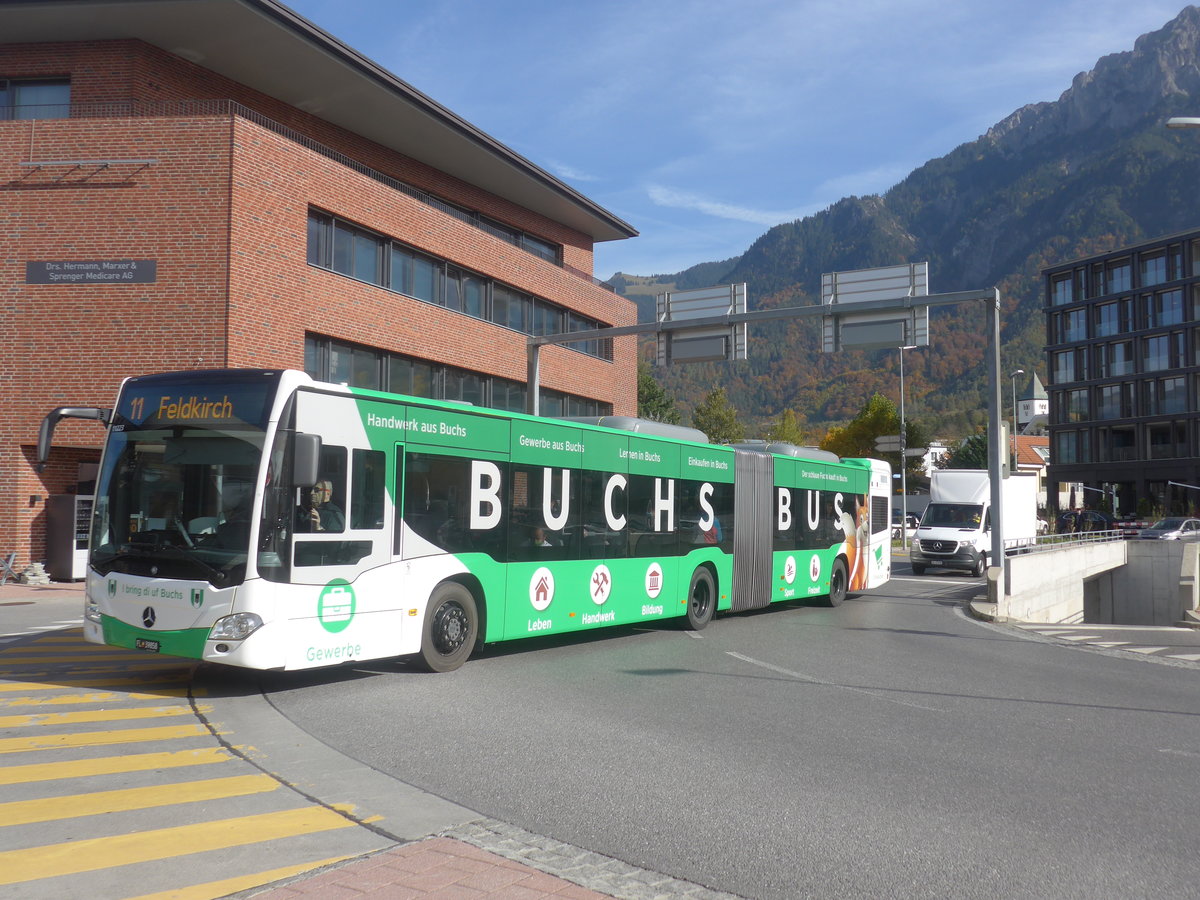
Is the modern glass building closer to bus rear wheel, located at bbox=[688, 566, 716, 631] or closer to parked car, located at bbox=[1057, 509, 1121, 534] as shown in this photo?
parked car, located at bbox=[1057, 509, 1121, 534]

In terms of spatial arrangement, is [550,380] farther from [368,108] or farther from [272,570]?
[272,570]

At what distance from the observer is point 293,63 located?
24062mm

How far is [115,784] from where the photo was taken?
19.9 ft

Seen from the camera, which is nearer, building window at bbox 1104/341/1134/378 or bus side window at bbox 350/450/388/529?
bus side window at bbox 350/450/388/529

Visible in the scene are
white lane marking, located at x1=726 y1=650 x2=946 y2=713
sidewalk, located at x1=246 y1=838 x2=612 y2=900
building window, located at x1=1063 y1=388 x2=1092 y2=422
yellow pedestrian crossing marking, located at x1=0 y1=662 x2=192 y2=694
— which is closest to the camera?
sidewalk, located at x1=246 y1=838 x2=612 y2=900

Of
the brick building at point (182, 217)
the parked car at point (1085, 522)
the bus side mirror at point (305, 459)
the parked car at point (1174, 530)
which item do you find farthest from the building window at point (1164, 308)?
the bus side mirror at point (305, 459)

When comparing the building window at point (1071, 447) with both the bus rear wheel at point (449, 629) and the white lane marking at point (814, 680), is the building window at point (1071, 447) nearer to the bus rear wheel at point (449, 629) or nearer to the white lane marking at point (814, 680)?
the white lane marking at point (814, 680)

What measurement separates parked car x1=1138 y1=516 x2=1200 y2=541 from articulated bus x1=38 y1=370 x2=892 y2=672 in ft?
123

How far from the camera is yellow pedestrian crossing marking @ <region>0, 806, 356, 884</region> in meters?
4.61

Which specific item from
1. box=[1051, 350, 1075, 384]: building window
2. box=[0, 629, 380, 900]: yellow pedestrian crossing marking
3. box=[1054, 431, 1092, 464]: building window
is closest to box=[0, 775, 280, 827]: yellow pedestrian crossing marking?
box=[0, 629, 380, 900]: yellow pedestrian crossing marking

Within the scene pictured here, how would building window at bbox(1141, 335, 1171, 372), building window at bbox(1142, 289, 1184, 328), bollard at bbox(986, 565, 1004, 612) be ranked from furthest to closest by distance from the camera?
building window at bbox(1141, 335, 1171, 372)
building window at bbox(1142, 289, 1184, 328)
bollard at bbox(986, 565, 1004, 612)

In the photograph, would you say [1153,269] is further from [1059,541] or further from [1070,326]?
[1059,541]

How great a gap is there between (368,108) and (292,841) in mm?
24381

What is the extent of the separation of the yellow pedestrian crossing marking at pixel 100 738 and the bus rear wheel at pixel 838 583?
46.1 feet
